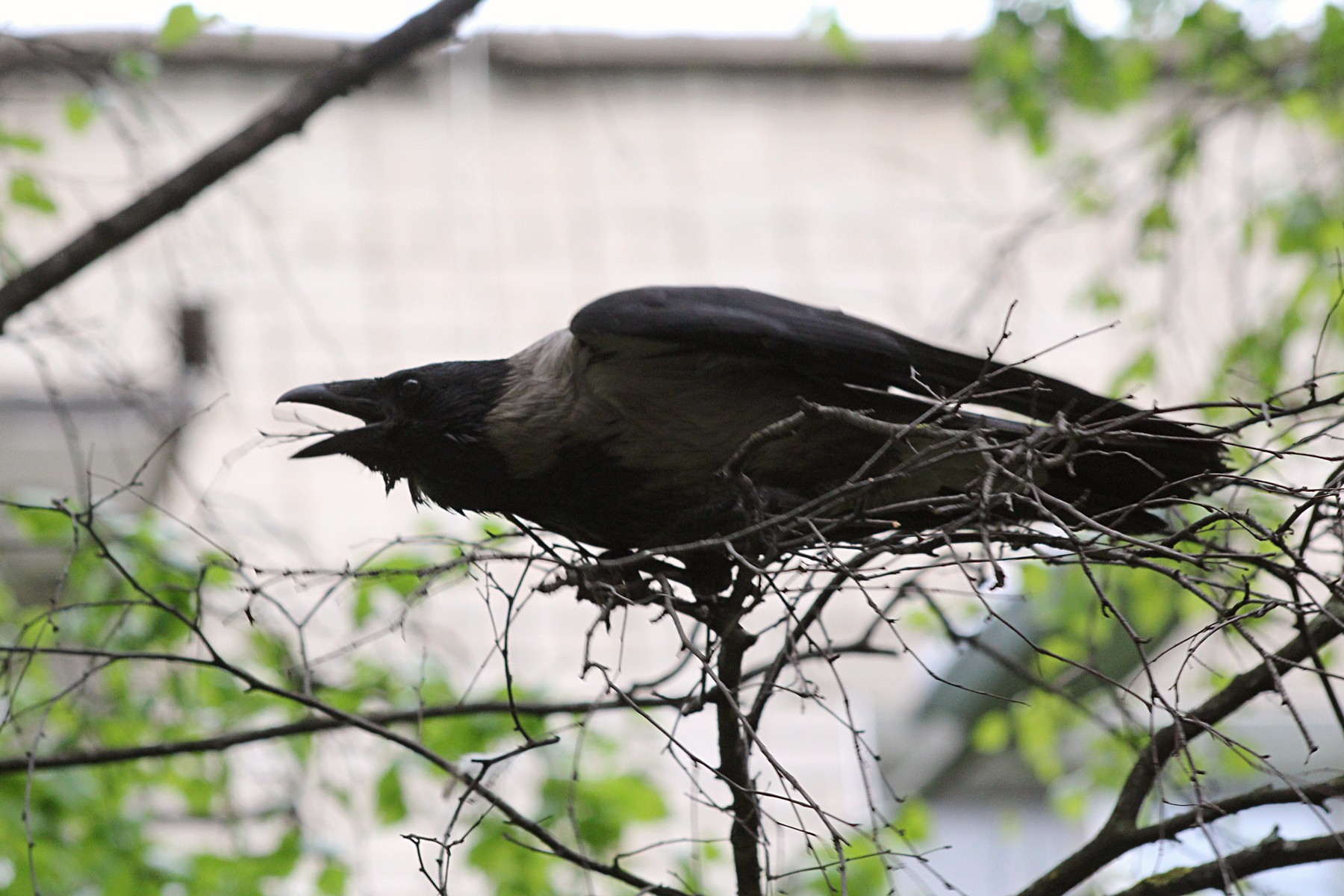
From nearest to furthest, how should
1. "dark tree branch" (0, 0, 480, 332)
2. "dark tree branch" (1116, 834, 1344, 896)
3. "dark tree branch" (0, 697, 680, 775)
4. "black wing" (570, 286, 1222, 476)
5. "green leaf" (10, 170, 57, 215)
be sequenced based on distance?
"dark tree branch" (1116, 834, 1344, 896)
"dark tree branch" (0, 697, 680, 775)
"black wing" (570, 286, 1222, 476)
"dark tree branch" (0, 0, 480, 332)
"green leaf" (10, 170, 57, 215)

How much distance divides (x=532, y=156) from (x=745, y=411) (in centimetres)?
642

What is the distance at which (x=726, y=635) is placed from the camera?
206 centimetres

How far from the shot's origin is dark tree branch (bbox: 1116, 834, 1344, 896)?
200 centimetres

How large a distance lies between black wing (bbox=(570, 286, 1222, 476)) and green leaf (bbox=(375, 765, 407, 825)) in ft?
5.61

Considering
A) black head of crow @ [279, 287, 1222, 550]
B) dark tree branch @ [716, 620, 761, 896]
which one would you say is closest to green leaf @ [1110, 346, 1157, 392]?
black head of crow @ [279, 287, 1222, 550]

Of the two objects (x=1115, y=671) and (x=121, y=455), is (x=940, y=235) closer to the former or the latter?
(x=1115, y=671)

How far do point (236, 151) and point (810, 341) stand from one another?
1.46m

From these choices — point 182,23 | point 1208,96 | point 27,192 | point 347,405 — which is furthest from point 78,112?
point 1208,96

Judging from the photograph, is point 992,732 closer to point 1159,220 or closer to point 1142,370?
point 1142,370

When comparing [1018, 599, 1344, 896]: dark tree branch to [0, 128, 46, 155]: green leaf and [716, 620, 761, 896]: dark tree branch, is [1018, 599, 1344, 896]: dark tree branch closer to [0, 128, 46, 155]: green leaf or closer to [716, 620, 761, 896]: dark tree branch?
[716, 620, 761, 896]: dark tree branch

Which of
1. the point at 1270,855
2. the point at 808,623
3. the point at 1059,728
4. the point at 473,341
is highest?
the point at 473,341

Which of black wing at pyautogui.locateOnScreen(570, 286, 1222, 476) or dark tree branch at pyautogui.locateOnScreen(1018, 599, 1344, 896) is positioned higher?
black wing at pyautogui.locateOnScreen(570, 286, 1222, 476)

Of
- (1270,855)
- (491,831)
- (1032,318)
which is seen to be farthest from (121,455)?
(1032,318)

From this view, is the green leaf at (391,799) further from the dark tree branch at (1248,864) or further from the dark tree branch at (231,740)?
the dark tree branch at (1248,864)
